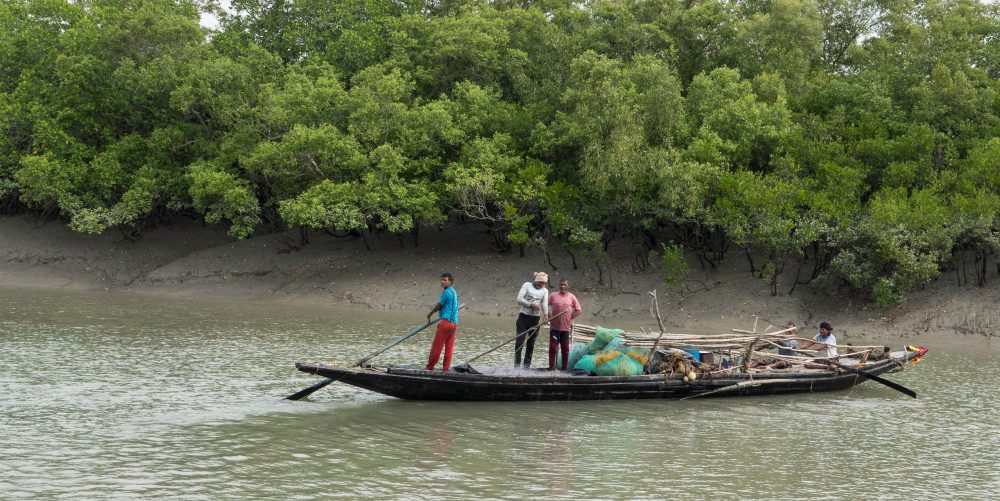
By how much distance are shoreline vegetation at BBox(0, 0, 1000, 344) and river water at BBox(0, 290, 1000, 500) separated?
11676 millimetres

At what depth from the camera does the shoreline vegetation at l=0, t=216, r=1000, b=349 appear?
3142cm

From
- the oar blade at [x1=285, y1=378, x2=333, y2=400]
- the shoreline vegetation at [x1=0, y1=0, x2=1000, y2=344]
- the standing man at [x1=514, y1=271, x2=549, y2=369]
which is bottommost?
the oar blade at [x1=285, y1=378, x2=333, y2=400]

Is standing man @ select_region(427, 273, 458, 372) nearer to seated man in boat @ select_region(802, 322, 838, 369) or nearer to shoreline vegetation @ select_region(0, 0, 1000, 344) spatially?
seated man in boat @ select_region(802, 322, 838, 369)

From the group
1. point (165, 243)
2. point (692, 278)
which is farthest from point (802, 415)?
point (165, 243)

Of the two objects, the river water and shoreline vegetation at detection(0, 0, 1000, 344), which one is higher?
shoreline vegetation at detection(0, 0, 1000, 344)

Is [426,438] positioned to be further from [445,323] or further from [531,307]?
[531,307]

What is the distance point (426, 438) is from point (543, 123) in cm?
2569

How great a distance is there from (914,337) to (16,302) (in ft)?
96.0

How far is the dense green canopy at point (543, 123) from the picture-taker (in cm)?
3375

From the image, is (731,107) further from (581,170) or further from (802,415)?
(802,415)

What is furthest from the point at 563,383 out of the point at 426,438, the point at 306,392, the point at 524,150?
the point at 524,150

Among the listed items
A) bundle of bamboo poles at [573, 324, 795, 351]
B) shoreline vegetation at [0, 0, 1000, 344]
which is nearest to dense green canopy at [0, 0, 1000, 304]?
shoreline vegetation at [0, 0, 1000, 344]

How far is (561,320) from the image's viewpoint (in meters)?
18.3

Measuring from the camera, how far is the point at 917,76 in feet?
121
